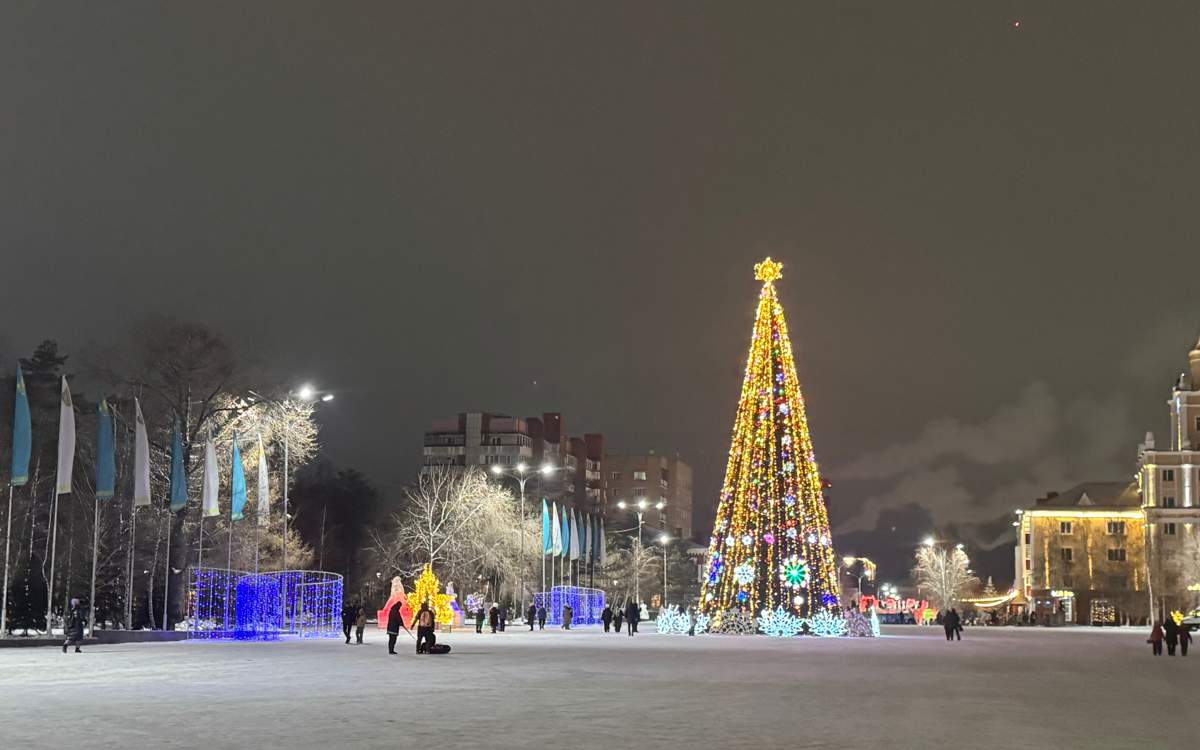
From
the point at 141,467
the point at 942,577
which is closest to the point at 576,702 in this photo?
the point at 141,467

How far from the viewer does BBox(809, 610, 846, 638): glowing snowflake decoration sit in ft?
177

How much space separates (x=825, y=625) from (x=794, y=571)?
117 inches

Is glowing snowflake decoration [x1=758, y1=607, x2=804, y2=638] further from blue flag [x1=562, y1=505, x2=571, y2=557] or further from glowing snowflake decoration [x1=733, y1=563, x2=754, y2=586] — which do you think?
blue flag [x1=562, y1=505, x2=571, y2=557]

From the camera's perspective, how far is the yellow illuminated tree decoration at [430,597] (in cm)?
5525

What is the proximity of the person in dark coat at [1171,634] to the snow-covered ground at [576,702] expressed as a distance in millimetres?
9174

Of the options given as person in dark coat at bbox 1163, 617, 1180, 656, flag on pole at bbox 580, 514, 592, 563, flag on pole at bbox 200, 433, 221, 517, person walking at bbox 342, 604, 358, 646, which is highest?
flag on pole at bbox 200, 433, 221, 517

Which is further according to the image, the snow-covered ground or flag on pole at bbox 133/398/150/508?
flag on pole at bbox 133/398/150/508

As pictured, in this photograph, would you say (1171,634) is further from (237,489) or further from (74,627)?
(74,627)

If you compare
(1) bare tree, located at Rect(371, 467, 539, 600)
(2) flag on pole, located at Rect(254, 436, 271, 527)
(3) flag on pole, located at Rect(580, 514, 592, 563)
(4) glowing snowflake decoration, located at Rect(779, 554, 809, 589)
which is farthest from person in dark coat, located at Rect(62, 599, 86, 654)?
(3) flag on pole, located at Rect(580, 514, 592, 563)

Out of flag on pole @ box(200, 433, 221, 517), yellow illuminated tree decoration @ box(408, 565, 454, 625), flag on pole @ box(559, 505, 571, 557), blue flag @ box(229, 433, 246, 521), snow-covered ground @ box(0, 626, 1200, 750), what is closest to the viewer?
snow-covered ground @ box(0, 626, 1200, 750)

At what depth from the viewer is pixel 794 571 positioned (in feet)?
173

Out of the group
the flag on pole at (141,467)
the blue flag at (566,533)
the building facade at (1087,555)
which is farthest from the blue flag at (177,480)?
the building facade at (1087,555)

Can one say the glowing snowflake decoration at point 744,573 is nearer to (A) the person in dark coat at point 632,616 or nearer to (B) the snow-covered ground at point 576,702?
(A) the person in dark coat at point 632,616

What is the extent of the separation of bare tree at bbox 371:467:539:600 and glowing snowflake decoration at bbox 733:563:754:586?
23.3 meters
